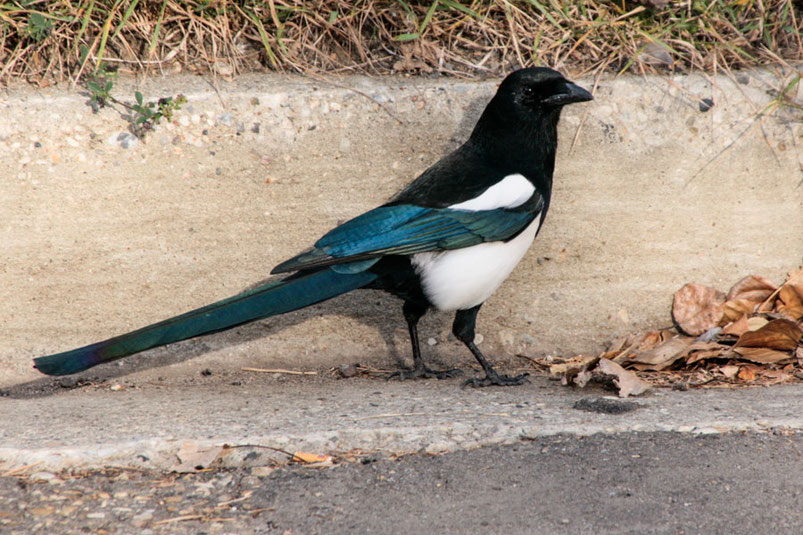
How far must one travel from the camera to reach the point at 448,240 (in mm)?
2727

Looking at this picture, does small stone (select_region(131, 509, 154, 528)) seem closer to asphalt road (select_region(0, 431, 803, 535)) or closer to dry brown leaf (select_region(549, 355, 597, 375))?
asphalt road (select_region(0, 431, 803, 535))

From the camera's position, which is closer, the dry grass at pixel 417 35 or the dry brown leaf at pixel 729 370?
the dry brown leaf at pixel 729 370

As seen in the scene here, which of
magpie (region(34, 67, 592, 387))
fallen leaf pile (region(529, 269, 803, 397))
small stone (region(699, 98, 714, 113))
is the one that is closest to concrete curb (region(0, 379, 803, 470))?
fallen leaf pile (region(529, 269, 803, 397))

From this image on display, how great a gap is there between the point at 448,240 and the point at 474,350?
0.49 m

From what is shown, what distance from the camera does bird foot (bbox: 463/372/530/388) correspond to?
2898 mm

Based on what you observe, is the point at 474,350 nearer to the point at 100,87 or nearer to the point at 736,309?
the point at 736,309

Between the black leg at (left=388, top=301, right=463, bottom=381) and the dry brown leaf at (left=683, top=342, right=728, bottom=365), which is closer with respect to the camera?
the dry brown leaf at (left=683, top=342, right=728, bottom=365)

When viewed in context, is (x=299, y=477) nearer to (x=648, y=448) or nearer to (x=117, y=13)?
(x=648, y=448)

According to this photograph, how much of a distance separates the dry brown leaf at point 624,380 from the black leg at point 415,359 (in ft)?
2.00

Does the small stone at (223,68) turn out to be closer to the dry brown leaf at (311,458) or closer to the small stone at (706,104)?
the dry brown leaf at (311,458)

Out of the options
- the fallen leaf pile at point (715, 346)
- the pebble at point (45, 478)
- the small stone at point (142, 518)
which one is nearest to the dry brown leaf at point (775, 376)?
the fallen leaf pile at point (715, 346)

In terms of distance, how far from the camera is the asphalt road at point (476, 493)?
5.98ft

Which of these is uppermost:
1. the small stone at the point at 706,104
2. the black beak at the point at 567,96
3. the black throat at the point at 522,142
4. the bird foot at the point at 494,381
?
the black beak at the point at 567,96

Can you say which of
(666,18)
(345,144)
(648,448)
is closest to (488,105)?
(345,144)
